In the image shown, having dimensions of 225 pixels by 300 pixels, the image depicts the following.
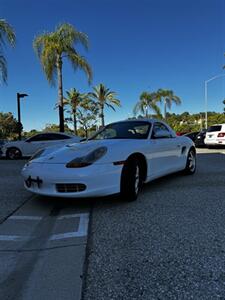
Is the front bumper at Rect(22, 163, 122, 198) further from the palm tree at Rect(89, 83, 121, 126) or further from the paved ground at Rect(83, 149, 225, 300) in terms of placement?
the palm tree at Rect(89, 83, 121, 126)

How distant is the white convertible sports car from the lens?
13.7 feet

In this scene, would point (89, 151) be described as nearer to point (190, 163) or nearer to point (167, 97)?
point (190, 163)

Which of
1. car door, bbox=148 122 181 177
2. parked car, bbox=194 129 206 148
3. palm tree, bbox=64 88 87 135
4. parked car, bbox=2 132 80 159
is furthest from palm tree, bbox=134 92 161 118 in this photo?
car door, bbox=148 122 181 177

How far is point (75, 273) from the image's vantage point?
2.48 metres

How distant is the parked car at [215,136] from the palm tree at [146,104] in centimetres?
2512

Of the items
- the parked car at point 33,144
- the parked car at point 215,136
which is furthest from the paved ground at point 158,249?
the parked car at point 215,136

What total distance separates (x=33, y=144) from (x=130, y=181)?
9663 millimetres

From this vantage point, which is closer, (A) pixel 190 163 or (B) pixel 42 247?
(B) pixel 42 247

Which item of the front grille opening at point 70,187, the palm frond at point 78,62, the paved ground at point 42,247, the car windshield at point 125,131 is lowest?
the paved ground at point 42,247

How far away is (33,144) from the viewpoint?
13.4m

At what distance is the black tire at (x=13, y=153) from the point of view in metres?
13.5

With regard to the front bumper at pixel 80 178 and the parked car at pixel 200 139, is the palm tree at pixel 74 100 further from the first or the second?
the front bumper at pixel 80 178

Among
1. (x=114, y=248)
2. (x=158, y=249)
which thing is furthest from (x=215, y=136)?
(x=114, y=248)

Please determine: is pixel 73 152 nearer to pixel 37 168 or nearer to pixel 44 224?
pixel 37 168
